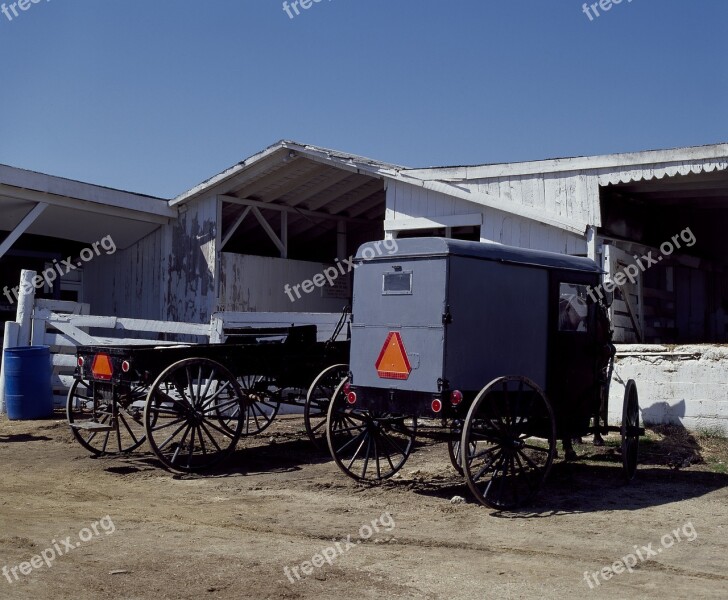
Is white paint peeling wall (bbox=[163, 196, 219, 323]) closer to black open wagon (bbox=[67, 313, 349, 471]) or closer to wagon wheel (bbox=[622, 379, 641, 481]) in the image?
black open wagon (bbox=[67, 313, 349, 471])

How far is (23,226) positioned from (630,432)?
11283 millimetres

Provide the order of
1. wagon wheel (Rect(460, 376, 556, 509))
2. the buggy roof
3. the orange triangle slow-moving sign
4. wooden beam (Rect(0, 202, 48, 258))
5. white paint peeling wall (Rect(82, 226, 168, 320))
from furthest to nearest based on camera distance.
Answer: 1. white paint peeling wall (Rect(82, 226, 168, 320))
2. wooden beam (Rect(0, 202, 48, 258))
3. the orange triangle slow-moving sign
4. the buggy roof
5. wagon wheel (Rect(460, 376, 556, 509))

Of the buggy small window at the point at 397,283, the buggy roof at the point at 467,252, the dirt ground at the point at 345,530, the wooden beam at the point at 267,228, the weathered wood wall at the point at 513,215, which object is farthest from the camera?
the wooden beam at the point at 267,228

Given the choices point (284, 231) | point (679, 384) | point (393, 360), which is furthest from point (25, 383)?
point (679, 384)

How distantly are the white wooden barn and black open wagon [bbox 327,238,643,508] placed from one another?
3.61 metres

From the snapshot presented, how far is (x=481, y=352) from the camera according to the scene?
7461 mm

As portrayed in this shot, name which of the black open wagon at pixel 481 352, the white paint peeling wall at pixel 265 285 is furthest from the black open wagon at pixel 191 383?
the white paint peeling wall at pixel 265 285

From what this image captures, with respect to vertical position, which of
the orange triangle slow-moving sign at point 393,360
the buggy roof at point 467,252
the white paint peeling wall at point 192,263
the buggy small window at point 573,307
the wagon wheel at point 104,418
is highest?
the white paint peeling wall at point 192,263

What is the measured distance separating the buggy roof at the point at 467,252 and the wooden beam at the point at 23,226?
9.15 metres

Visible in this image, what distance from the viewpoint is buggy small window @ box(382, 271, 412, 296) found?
299 inches

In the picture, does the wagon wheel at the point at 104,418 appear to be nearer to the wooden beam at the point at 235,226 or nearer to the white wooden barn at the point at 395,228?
the white wooden barn at the point at 395,228

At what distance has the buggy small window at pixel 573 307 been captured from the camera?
26.7 feet

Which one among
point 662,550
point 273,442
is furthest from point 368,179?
point 662,550

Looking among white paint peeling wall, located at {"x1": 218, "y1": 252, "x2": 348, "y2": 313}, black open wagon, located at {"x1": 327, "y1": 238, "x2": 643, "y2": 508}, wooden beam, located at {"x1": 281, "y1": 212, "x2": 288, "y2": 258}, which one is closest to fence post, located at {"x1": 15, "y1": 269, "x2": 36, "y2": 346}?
white paint peeling wall, located at {"x1": 218, "y1": 252, "x2": 348, "y2": 313}
